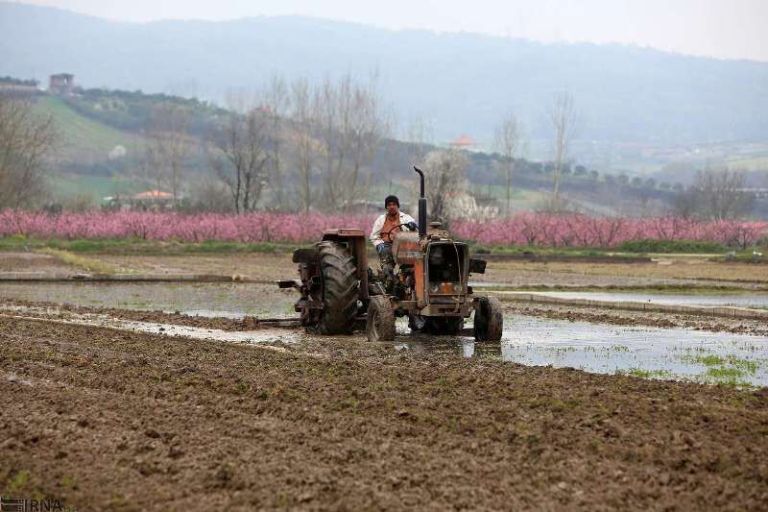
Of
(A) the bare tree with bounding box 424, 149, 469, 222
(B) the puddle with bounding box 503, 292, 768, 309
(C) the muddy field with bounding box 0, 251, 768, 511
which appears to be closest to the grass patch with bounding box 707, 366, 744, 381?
(C) the muddy field with bounding box 0, 251, 768, 511

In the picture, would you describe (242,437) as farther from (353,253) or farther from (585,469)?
(353,253)

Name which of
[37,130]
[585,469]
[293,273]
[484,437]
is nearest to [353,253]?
[484,437]

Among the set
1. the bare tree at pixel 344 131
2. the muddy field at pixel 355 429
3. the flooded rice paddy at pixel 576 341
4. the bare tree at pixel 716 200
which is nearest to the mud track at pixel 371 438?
the muddy field at pixel 355 429

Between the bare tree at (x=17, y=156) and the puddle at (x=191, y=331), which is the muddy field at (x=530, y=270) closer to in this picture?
the puddle at (x=191, y=331)

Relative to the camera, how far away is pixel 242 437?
1106cm

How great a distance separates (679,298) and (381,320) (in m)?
12.7

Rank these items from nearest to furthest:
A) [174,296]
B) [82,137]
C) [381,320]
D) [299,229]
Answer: [381,320], [174,296], [299,229], [82,137]

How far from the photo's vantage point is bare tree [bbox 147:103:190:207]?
387 ft

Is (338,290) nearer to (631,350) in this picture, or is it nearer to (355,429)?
(631,350)

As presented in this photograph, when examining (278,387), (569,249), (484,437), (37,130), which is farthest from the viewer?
(37,130)

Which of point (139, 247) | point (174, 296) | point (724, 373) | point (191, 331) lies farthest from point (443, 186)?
point (724, 373)

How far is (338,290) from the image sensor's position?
19750mm

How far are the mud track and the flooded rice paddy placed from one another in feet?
5.35

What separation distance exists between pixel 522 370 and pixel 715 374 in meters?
2.11
